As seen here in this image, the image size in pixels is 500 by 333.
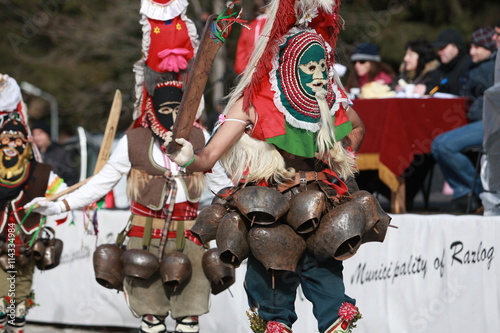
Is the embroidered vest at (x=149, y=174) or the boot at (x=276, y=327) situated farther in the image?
the embroidered vest at (x=149, y=174)

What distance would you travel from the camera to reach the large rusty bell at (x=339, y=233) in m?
4.13

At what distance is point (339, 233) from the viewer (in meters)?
4.13

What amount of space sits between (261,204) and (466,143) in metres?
4.10

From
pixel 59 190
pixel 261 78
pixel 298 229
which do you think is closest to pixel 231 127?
pixel 261 78

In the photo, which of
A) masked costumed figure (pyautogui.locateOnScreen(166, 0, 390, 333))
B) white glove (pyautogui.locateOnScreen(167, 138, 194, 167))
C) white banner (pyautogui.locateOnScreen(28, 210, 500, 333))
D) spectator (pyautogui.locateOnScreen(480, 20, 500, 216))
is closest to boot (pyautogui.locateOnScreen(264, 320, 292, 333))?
masked costumed figure (pyautogui.locateOnScreen(166, 0, 390, 333))

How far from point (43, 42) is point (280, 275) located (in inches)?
956

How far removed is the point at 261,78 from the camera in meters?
4.47

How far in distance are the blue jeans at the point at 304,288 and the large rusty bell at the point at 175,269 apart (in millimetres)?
1081

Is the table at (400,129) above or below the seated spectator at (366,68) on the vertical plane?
below

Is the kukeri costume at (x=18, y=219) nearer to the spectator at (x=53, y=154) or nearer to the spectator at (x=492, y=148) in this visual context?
the spectator at (x=492, y=148)

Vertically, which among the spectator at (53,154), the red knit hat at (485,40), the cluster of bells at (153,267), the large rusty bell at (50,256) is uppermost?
the red knit hat at (485,40)

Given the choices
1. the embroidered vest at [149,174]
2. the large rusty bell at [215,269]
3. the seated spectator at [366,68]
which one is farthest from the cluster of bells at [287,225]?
the seated spectator at [366,68]

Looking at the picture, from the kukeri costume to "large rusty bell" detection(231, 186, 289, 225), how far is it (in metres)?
2.53

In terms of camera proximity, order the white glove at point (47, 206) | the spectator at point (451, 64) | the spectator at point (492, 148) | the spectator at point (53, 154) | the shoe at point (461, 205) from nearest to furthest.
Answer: the white glove at point (47, 206) → the spectator at point (492, 148) → the shoe at point (461, 205) → the spectator at point (451, 64) → the spectator at point (53, 154)
